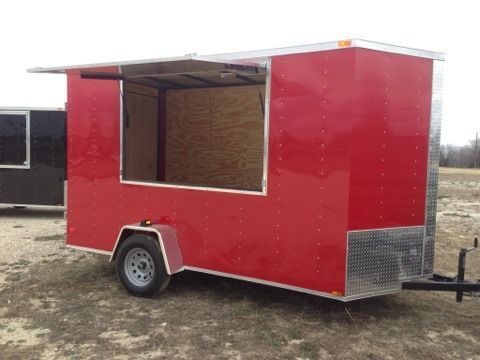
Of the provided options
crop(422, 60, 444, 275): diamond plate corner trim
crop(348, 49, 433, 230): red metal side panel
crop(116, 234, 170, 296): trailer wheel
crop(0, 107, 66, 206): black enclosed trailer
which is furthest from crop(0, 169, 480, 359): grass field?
crop(0, 107, 66, 206): black enclosed trailer

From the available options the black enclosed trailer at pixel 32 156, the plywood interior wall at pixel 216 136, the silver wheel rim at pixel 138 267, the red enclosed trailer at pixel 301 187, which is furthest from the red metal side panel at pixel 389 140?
the black enclosed trailer at pixel 32 156

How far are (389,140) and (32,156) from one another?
9.02 meters

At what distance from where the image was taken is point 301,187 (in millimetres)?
4527

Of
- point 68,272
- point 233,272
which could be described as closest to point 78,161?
point 68,272

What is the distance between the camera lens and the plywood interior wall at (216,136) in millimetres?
7102

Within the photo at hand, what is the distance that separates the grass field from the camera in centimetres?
405

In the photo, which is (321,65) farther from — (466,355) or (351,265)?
(466,355)

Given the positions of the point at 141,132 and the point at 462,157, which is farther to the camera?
the point at 462,157

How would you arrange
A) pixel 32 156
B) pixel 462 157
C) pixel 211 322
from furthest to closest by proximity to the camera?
pixel 462 157 < pixel 32 156 < pixel 211 322

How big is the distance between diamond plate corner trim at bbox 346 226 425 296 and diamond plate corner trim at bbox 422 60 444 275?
0.32 feet

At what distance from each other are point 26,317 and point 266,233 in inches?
101

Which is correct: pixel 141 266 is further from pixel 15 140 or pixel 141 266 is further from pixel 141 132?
pixel 15 140

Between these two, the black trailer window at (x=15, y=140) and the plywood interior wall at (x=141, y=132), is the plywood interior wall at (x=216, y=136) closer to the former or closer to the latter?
the plywood interior wall at (x=141, y=132)

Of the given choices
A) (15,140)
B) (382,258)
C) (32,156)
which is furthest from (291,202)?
(15,140)
